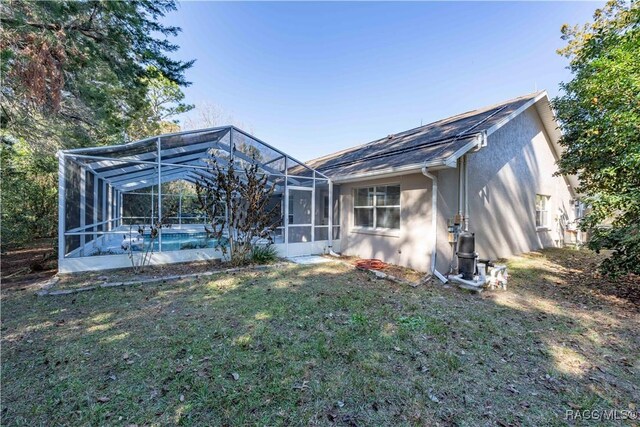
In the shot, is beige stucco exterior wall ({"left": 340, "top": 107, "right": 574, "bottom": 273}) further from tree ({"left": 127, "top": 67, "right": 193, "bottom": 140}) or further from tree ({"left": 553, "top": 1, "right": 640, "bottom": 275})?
tree ({"left": 127, "top": 67, "right": 193, "bottom": 140})

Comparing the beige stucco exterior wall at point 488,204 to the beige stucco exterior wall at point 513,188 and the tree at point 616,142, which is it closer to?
the beige stucco exterior wall at point 513,188

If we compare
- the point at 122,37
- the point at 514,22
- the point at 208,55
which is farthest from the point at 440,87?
the point at 122,37

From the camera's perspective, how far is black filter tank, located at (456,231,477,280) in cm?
685

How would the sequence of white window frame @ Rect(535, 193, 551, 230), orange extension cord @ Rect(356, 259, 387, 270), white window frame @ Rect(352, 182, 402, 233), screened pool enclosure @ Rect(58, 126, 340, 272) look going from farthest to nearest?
A: white window frame @ Rect(535, 193, 551, 230) → white window frame @ Rect(352, 182, 402, 233) → orange extension cord @ Rect(356, 259, 387, 270) → screened pool enclosure @ Rect(58, 126, 340, 272)

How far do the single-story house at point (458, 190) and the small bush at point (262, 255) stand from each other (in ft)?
9.95

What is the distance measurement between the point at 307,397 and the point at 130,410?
1.65 m

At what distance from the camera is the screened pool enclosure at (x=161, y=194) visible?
7.60 metres

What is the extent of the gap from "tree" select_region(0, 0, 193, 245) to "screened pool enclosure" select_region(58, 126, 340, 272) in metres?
1.57

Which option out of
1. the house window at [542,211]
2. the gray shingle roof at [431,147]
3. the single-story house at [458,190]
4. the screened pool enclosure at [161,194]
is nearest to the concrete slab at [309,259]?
the screened pool enclosure at [161,194]

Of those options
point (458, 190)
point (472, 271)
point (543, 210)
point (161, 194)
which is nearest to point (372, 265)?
point (472, 271)

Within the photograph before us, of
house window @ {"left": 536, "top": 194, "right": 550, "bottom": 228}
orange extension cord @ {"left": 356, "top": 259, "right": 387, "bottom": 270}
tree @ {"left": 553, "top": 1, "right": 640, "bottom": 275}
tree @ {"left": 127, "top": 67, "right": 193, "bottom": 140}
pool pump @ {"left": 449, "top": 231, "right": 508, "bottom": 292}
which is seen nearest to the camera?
tree @ {"left": 553, "top": 1, "right": 640, "bottom": 275}

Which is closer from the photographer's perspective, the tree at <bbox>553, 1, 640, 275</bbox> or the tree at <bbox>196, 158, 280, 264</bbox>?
the tree at <bbox>553, 1, 640, 275</bbox>

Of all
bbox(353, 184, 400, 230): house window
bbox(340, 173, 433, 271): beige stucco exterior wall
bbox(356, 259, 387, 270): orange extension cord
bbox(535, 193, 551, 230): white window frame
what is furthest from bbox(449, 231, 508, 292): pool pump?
bbox(535, 193, 551, 230): white window frame

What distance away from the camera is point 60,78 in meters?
5.87
